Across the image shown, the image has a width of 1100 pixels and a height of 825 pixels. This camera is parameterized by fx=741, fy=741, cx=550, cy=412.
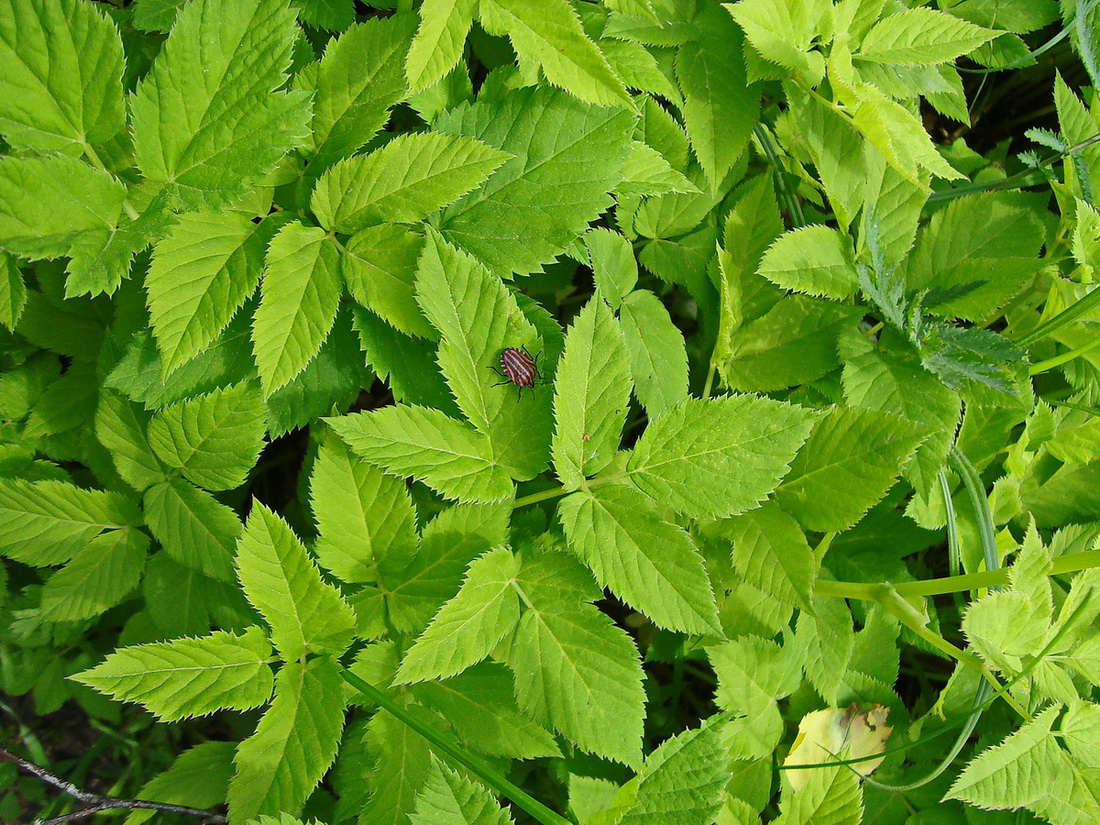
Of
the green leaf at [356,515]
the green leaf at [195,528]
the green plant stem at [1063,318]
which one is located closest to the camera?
the green leaf at [356,515]

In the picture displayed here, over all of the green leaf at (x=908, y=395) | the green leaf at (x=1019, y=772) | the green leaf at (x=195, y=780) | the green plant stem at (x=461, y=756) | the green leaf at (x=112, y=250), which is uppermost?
the green leaf at (x=112, y=250)

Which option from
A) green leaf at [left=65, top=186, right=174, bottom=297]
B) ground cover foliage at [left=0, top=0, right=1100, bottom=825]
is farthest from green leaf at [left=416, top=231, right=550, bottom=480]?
green leaf at [left=65, top=186, right=174, bottom=297]

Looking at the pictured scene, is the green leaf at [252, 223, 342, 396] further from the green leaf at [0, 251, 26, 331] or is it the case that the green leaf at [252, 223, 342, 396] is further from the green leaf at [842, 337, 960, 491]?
the green leaf at [842, 337, 960, 491]

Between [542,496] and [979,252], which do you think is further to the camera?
[979,252]

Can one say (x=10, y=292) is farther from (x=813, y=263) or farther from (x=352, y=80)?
(x=813, y=263)

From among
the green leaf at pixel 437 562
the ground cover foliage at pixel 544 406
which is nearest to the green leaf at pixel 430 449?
the ground cover foliage at pixel 544 406

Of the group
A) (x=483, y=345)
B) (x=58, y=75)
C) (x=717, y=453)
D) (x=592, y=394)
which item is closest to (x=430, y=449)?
(x=483, y=345)

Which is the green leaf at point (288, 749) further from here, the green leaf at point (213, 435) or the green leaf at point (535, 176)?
the green leaf at point (535, 176)

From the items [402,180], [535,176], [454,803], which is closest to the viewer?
[454,803]
